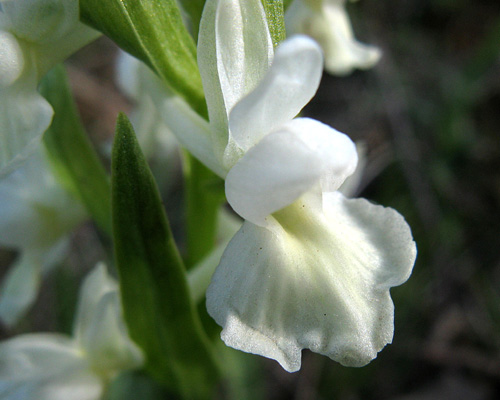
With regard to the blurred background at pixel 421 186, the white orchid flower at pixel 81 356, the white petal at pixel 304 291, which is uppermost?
the white petal at pixel 304 291

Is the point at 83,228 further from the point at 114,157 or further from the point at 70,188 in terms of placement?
the point at 114,157

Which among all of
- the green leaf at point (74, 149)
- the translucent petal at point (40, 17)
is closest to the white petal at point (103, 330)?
the green leaf at point (74, 149)

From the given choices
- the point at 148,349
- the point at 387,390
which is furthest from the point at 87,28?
the point at 387,390

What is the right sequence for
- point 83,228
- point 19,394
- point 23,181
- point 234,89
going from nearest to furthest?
point 234,89
point 19,394
point 23,181
point 83,228

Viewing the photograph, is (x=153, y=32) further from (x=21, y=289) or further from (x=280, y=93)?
(x=21, y=289)

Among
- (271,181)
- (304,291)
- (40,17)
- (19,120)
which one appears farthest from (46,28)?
(304,291)

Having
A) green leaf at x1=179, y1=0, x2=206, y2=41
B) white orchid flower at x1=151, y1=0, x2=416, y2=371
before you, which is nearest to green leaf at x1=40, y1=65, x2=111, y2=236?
green leaf at x1=179, y1=0, x2=206, y2=41

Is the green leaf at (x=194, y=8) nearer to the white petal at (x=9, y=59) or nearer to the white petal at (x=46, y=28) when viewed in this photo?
the white petal at (x=46, y=28)
